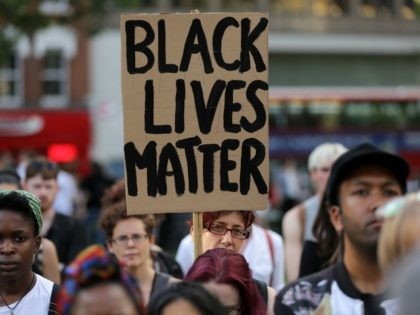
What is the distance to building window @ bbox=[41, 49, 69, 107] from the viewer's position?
35188 millimetres

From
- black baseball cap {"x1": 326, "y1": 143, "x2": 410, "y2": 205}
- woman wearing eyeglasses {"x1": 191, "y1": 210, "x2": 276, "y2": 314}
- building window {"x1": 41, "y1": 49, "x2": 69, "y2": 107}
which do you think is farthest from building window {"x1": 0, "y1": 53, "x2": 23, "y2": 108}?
black baseball cap {"x1": 326, "y1": 143, "x2": 410, "y2": 205}

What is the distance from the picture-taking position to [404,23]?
41250mm

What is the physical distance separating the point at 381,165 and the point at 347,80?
36.9 metres

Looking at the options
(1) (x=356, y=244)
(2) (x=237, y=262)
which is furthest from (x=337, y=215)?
(2) (x=237, y=262)

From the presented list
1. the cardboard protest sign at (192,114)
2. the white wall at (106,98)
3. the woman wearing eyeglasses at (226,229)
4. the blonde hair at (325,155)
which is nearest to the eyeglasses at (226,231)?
the woman wearing eyeglasses at (226,229)

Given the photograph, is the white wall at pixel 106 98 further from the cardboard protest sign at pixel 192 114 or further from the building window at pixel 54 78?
the cardboard protest sign at pixel 192 114

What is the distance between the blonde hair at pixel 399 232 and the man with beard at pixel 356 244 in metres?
0.98

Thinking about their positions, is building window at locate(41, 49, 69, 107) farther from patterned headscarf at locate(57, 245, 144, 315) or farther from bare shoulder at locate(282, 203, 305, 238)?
patterned headscarf at locate(57, 245, 144, 315)

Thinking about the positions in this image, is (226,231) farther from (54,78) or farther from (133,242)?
(54,78)

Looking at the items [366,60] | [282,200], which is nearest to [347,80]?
[366,60]

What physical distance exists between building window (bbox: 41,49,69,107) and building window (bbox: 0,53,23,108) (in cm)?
78

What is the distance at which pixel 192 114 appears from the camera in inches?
199

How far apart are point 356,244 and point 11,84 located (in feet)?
103

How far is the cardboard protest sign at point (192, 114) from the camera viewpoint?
197 inches
